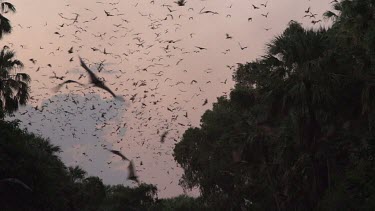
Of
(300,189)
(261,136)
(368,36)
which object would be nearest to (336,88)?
(368,36)

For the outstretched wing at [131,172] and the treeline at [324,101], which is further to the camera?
the treeline at [324,101]

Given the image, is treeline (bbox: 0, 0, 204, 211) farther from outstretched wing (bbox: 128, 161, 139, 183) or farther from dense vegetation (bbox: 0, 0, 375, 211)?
outstretched wing (bbox: 128, 161, 139, 183)

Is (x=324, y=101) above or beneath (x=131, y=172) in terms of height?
above

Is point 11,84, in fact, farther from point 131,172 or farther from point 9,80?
point 131,172

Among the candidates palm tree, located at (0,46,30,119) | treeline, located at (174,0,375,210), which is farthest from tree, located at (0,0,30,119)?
treeline, located at (174,0,375,210)

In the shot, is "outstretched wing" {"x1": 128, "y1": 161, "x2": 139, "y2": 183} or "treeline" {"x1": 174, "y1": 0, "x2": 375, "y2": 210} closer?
"outstretched wing" {"x1": 128, "y1": 161, "x2": 139, "y2": 183}

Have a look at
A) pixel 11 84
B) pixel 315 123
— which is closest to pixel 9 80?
pixel 11 84

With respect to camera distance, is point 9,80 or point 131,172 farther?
point 9,80

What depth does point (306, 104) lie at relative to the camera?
76.5 ft

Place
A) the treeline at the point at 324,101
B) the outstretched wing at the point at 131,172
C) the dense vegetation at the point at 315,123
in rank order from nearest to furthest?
the outstretched wing at the point at 131,172, the dense vegetation at the point at 315,123, the treeline at the point at 324,101

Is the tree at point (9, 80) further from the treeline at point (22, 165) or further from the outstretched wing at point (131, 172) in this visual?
the outstretched wing at point (131, 172)

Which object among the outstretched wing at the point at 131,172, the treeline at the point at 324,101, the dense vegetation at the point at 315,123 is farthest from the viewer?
the treeline at the point at 324,101

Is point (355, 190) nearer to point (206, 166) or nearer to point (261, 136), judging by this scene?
point (261, 136)

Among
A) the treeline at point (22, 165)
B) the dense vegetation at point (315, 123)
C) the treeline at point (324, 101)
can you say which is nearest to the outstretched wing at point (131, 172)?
the treeline at point (22, 165)
